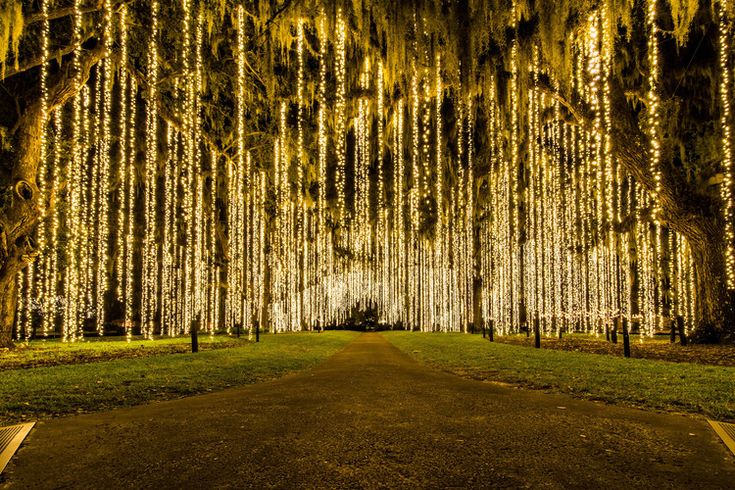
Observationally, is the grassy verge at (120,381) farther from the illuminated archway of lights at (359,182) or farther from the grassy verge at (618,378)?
the grassy verge at (618,378)

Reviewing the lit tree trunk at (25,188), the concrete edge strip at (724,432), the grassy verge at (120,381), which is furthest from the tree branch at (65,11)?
the concrete edge strip at (724,432)

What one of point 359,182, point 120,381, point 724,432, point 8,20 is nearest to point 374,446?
point 724,432

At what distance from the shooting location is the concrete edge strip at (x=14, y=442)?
357cm

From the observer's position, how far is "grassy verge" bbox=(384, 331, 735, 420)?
19.0 feet

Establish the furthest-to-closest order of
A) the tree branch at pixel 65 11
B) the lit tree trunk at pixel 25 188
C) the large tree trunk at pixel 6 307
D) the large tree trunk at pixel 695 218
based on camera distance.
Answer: the large tree trunk at pixel 6 307 < the lit tree trunk at pixel 25 188 < the large tree trunk at pixel 695 218 < the tree branch at pixel 65 11

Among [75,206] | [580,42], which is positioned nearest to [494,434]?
[580,42]

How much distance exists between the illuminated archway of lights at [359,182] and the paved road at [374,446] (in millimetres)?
6797

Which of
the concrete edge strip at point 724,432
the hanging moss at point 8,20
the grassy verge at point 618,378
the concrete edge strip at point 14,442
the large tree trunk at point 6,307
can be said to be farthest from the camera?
the large tree trunk at point 6,307

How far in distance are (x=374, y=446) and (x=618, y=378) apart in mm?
5603

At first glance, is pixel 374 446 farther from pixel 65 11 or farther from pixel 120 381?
pixel 65 11

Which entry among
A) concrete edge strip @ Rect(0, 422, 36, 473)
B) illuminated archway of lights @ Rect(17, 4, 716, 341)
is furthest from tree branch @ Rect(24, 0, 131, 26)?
concrete edge strip @ Rect(0, 422, 36, 473)

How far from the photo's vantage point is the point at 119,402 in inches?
238

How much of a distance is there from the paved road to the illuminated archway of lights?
22.3 feet

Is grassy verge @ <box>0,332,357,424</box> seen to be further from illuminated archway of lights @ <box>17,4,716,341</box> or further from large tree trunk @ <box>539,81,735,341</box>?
large tree trunk @ <box>539,81,735,341</box>
